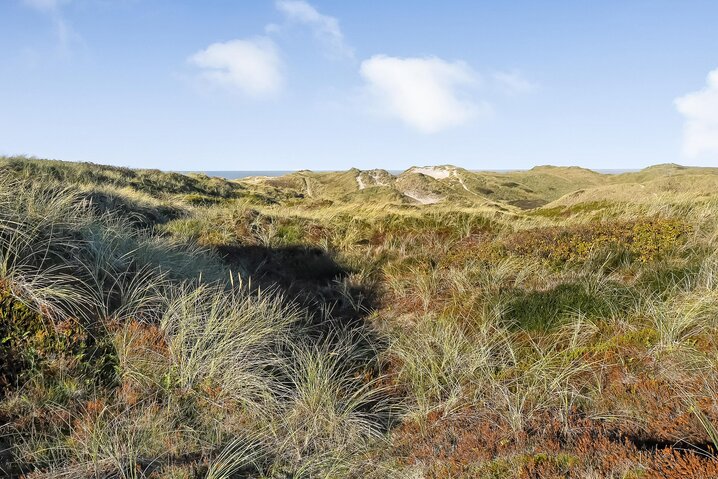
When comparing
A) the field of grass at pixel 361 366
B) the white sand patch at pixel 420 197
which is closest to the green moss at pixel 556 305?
the field of grass at pixel 361 366

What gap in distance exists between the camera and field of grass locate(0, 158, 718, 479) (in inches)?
127

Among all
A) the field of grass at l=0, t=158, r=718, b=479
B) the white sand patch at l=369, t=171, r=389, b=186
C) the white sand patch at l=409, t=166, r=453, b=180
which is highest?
the white sand patch at l=409, t=166, r=453, b=180

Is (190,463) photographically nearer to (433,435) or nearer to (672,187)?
(433,435)

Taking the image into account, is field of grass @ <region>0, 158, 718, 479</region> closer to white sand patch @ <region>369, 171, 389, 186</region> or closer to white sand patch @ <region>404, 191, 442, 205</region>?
white sand patch @ <region>404, 191, 442, 205</region>

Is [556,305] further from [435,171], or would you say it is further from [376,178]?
[435,171]

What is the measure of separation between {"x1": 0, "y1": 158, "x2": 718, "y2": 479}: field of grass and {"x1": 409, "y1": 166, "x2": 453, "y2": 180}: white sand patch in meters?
43.0

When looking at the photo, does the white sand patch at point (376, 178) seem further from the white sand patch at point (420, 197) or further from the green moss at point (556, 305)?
the green moss at point (556, 305)

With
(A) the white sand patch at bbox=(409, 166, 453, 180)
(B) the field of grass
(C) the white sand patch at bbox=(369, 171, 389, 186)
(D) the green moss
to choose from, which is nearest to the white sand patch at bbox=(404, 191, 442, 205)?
(C) the white sand patch at bbox=(369, 171, 389, 186)

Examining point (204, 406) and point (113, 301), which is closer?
point (204, 406)

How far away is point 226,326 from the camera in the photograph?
5125 millimetres

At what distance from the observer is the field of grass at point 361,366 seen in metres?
3.23

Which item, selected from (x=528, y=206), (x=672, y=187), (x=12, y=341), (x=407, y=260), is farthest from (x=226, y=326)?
(x=528, y=206)

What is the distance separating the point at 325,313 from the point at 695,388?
189 inches

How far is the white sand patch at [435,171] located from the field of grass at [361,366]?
141 feet
